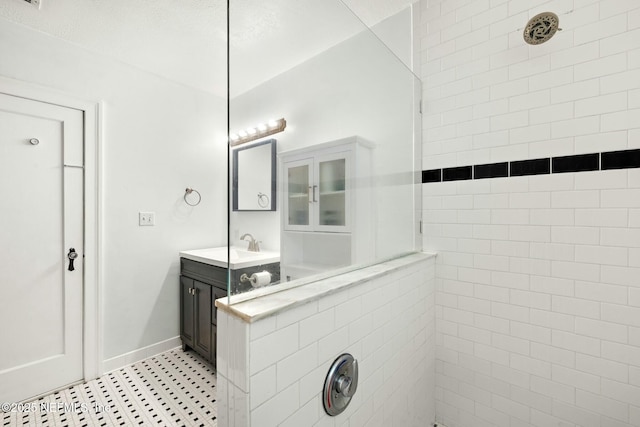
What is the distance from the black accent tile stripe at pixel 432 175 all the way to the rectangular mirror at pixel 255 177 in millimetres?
1122

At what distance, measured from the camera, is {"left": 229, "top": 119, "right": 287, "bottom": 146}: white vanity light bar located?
905 mm

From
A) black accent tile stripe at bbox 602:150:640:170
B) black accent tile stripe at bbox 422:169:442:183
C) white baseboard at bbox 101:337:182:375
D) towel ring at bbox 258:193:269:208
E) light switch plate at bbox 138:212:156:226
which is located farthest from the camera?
light switch plate at bbox 138:212:156:226

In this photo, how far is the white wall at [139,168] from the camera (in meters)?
2.01

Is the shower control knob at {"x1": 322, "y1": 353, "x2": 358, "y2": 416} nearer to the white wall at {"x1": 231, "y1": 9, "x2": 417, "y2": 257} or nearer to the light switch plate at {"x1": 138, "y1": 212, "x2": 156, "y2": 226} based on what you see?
the white wall at {"x1": 231, "y1": 9, "x2": 417, "y2": 257}

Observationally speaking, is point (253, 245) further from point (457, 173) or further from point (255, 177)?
point (457, 173)

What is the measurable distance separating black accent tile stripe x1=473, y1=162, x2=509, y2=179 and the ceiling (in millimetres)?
1000

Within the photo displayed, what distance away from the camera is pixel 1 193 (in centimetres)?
179

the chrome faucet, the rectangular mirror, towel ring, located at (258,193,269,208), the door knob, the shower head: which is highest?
the shower head

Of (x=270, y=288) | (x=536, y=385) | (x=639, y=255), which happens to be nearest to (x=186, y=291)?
(x=270, y=288)

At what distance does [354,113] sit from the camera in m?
1.37

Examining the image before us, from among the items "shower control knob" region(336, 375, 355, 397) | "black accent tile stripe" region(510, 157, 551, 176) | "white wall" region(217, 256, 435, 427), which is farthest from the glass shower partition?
"black accent tile stripe" region(510, 157, 551, 176)

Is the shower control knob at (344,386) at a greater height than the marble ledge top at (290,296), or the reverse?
the marble ledge top at (290,296)

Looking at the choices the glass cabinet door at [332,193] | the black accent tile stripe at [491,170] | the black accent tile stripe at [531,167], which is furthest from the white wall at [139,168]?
the black accent tile stripe at [531,167]

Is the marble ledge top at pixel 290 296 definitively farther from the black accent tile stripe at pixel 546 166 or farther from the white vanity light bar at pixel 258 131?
the black accent tile stripe at pixel 546 166
